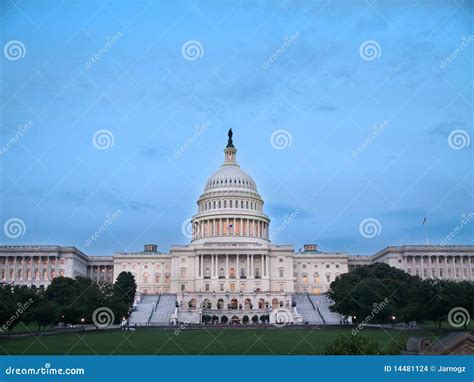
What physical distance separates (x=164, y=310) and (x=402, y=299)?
35395mm

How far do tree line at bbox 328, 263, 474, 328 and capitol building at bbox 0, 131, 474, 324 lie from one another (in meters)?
28.7

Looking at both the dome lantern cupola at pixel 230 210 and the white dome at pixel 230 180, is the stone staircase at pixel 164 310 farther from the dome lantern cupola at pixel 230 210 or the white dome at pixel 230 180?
the white dome at pixel 230 180

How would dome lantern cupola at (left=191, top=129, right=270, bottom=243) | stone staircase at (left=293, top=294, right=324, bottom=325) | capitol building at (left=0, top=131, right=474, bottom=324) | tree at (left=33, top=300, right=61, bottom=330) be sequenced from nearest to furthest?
tree at (left=33, top=300, right=61, bottom=330), stone staircase at (left=293, top=294, right=324, bottom=325), capitol building at (left=0, top=131, right=474, bottom=324), dome lantern cupola at (left=191, top=129, right=270, bottom=243)

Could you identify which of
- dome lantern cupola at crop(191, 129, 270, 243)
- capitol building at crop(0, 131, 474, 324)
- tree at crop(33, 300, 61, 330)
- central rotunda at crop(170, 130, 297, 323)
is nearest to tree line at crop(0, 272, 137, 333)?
tree at crop(33, 300, 61, 330)

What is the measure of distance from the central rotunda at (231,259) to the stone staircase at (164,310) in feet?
4.93

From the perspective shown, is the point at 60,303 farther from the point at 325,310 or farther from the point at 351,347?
the point at 351,347

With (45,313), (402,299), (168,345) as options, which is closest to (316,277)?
(402,299)

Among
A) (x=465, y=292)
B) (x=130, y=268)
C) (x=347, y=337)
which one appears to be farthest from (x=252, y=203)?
(x=347, y=337)

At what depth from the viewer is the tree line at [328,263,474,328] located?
159 ft

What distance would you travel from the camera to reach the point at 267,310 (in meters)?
85.9

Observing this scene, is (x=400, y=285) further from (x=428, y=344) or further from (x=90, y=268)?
(x=90, y=268)

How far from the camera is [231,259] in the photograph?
108438mm

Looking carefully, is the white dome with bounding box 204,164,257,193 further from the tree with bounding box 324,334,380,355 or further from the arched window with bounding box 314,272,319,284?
the tree with bounding box 324,334,380,355

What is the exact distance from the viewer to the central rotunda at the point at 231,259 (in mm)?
92500
